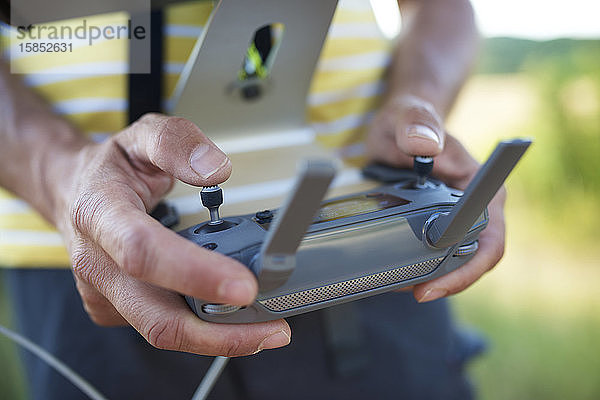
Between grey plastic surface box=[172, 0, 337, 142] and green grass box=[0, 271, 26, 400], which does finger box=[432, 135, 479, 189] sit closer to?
grey plastic surface box=[172, 0, 337, 142]

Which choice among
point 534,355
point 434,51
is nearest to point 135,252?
point 434,51

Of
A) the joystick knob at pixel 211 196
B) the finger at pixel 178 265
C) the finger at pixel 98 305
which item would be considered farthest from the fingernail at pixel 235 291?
the finger at pixel 98 305

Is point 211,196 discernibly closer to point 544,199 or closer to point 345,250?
point 345,250

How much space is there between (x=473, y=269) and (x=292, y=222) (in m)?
0.31

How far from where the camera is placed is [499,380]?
1.79m

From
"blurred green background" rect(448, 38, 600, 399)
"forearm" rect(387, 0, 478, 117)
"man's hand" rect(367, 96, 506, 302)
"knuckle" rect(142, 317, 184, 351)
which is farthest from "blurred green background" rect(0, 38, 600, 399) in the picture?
"knuckle" rect(142, 317, 184, 351)

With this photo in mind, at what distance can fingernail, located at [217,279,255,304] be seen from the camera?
40 cm

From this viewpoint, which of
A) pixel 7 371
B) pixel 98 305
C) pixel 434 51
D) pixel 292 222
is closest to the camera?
pixel 292 222

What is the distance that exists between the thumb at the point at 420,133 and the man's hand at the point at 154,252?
0.25 meters

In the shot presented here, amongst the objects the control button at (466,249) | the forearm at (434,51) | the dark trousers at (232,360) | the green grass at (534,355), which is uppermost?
the forearm at (434,51)

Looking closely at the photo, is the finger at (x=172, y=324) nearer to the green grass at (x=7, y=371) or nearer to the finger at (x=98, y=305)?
the finger at (x=98, y=305)

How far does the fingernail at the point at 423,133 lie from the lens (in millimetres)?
613

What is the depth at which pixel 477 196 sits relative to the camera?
47 cm

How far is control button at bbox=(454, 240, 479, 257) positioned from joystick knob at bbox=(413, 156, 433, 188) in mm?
83
